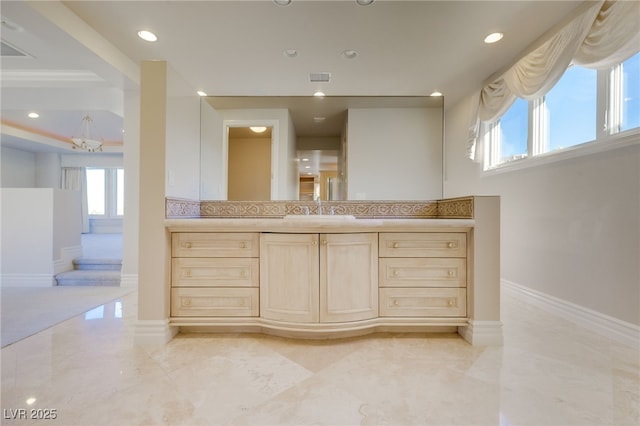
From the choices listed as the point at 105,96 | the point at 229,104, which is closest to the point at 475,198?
the point at 229,104

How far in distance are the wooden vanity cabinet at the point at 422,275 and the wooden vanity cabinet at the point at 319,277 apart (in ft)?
0.34

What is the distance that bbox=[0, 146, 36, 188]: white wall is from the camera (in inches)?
267

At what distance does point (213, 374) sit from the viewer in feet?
5.05

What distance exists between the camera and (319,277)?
189 cm

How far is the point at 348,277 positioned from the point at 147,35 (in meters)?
2.51

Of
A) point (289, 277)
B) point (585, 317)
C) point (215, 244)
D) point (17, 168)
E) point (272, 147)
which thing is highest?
point (17, 168)

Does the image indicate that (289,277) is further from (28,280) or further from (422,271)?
(28,280)

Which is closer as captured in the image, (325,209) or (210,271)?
(210,271)

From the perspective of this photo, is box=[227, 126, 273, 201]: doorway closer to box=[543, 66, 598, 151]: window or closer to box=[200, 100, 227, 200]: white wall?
box=[200, 100, 227, 200]: white wall

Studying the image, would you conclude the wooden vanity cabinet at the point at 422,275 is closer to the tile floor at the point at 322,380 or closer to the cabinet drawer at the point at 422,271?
the cabinet drawer at the point at 422,271

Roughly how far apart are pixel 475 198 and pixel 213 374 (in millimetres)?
2039

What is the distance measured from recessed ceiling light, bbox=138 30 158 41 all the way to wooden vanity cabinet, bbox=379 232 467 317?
2.44 m

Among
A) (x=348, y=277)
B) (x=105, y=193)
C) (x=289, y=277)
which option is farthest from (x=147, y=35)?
(x=105, y=193)

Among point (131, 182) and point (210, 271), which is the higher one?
point (131, 182)
